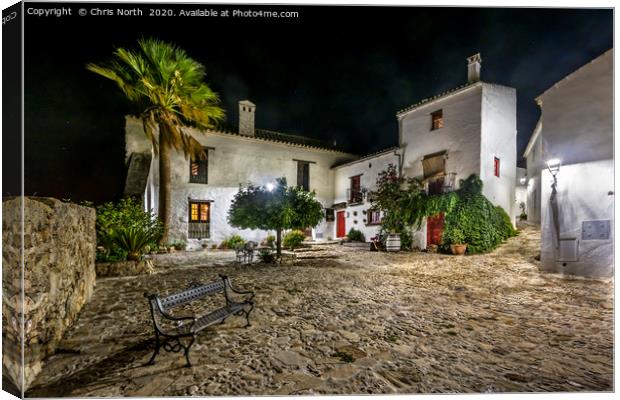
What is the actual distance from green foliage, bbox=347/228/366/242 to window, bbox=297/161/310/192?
164 cm

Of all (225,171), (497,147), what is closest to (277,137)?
(225,171)

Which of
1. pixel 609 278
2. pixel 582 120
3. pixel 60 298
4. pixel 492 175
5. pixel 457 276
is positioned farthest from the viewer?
pixel 492 175

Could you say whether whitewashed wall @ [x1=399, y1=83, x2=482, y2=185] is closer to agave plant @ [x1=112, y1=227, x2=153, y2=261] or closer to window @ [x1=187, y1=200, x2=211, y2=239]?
window @ [x1=187, y1=200, x2=211, y2=239]

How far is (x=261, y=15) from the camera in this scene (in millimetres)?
2805

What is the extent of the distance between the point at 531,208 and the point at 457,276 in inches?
286

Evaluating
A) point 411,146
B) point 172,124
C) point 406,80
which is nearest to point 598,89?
point 406,80

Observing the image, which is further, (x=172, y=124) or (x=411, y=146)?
(x=411, y=146)

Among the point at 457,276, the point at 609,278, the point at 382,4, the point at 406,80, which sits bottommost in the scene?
the point at 457,276

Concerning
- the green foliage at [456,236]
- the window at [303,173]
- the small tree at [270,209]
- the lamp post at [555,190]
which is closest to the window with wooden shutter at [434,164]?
the green foliage at [456,236]

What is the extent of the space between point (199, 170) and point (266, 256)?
218 cm

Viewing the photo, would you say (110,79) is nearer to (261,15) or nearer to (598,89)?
→ (261,15)

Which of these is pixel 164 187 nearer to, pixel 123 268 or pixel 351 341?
pixel 123 268

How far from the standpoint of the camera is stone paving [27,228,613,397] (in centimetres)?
209

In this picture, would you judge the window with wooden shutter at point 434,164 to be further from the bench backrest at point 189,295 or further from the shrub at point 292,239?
the bench backrest at point 189,295
